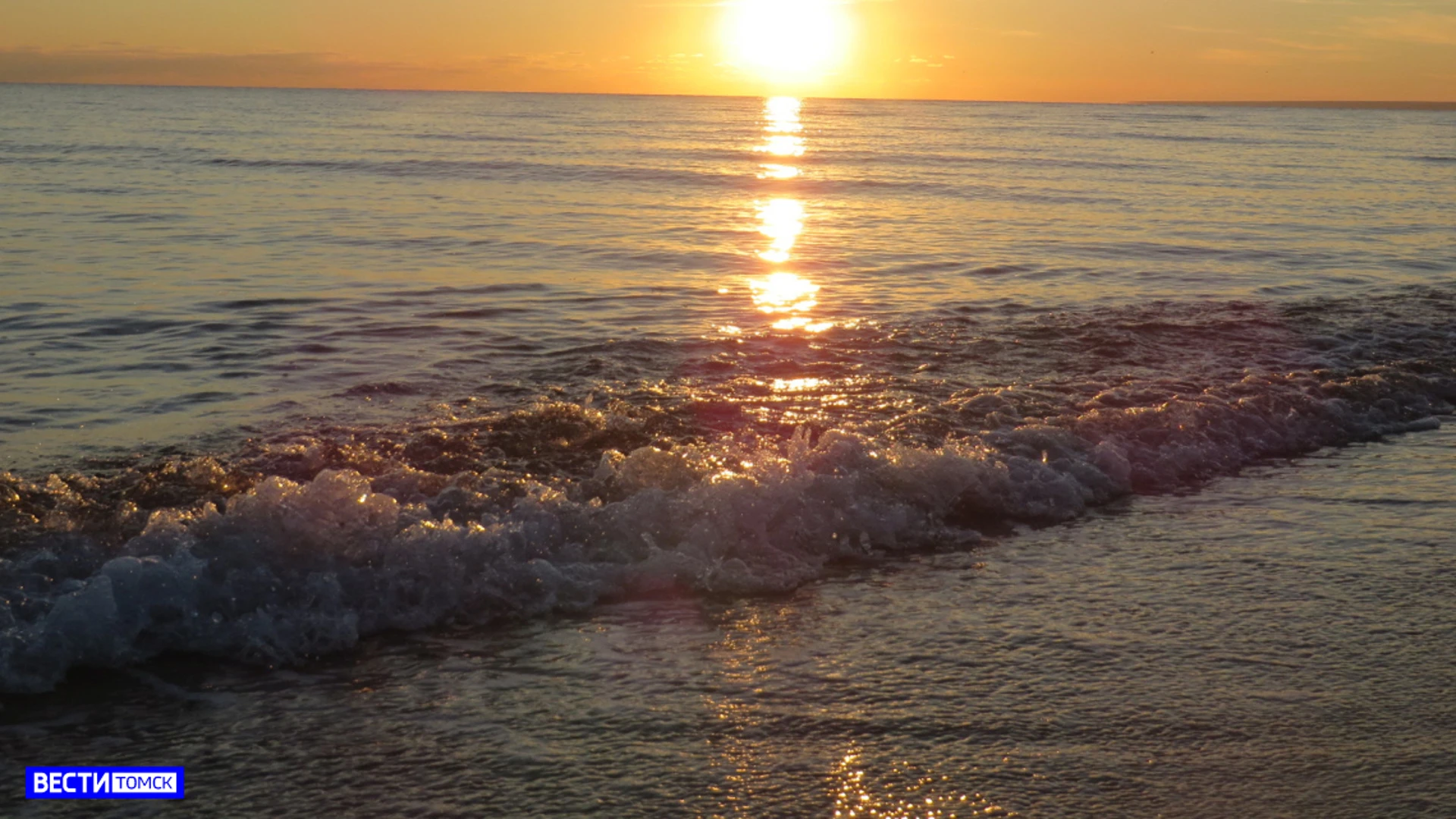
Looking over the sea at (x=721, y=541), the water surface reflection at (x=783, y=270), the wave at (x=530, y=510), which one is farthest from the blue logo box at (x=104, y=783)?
the water surface reflection at (x=783, y=270)

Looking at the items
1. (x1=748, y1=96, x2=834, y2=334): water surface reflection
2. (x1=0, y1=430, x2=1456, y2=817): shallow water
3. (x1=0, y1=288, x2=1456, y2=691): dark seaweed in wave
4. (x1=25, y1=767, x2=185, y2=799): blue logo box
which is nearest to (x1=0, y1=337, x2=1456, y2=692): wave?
(x1=0, y1=288, x2=1456, y2=691): dark seaweed in wave

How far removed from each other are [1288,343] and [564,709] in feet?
34.2

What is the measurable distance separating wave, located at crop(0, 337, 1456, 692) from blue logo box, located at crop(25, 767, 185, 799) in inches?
31.6

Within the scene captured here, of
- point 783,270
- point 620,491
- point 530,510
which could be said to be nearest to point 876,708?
point 530,510

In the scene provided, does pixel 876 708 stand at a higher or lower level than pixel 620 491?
lower

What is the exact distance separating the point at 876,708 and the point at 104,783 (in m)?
2.66

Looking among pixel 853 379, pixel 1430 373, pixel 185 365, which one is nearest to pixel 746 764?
pixel 853 379

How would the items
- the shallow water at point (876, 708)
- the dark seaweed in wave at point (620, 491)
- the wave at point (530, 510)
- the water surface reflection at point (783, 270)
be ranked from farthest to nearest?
the water surface reflection at point (783, 270)
the dark seaweed in wave at point (620, 491)
the wave at point (530, 510)
the shallow water at point (876, 708)

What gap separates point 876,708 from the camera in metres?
4.35

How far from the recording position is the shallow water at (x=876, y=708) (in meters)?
3.78

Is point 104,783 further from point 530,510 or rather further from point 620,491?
point 620,491

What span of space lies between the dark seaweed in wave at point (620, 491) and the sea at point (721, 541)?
0.03 m

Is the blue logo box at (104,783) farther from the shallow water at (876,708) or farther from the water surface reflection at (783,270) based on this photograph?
the water surface reflection at (783,270)

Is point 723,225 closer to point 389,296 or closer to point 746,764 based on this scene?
point 389,296
